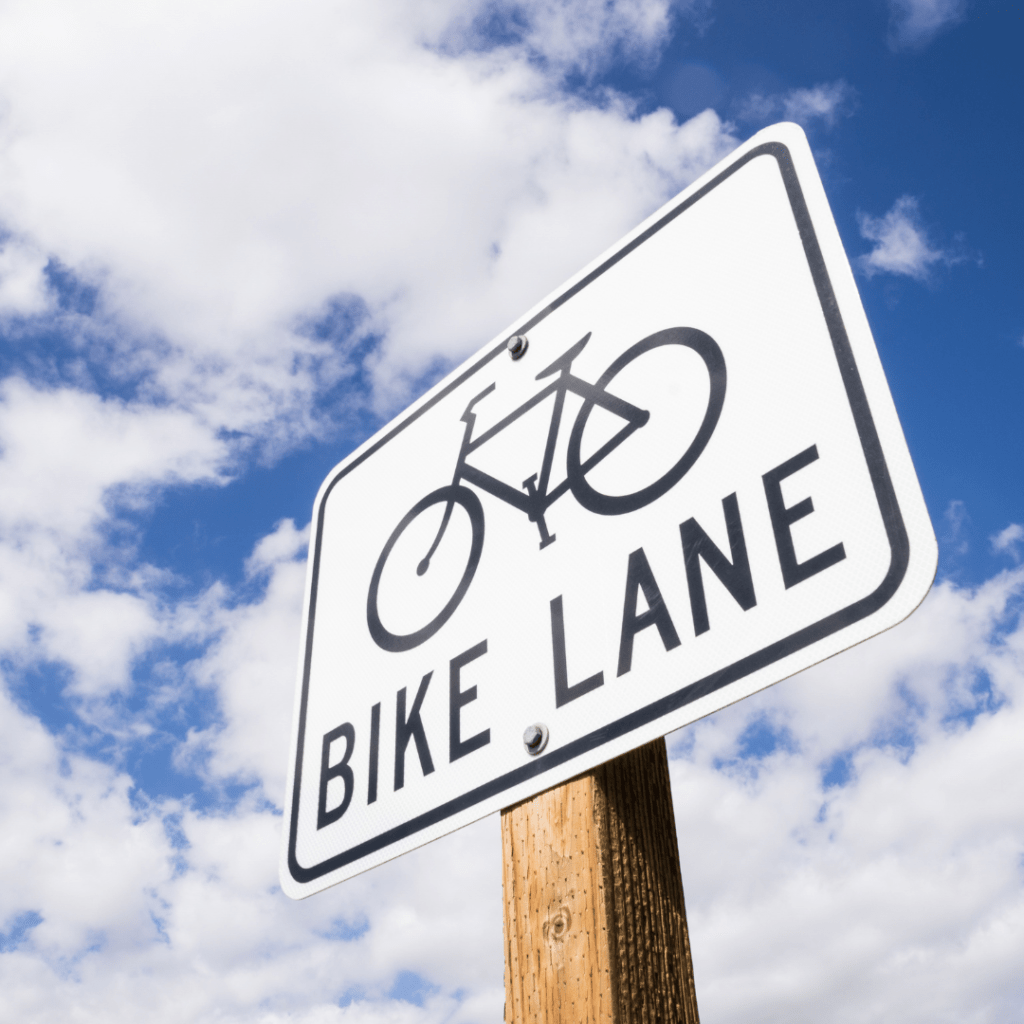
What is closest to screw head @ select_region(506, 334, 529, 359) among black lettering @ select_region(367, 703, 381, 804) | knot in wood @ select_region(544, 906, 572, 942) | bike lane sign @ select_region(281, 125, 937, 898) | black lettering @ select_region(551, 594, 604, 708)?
bike lane sign @ select_region(281, 125, 937, 898)

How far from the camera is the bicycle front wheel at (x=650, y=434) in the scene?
991 mm

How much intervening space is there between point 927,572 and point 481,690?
55cm

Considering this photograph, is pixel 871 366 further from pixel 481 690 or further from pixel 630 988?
pixel 630 988

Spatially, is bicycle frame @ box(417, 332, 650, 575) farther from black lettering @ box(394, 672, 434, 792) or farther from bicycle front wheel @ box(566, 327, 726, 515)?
black lettering @ box(394, 672, 434, 792)

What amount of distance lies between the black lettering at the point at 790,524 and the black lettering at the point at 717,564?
1.5 inches

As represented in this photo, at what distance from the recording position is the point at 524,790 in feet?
3.12

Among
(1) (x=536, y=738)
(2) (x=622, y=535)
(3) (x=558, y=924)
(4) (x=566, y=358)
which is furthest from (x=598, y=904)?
(4) (x=566, y=358)

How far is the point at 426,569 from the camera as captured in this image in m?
1.26

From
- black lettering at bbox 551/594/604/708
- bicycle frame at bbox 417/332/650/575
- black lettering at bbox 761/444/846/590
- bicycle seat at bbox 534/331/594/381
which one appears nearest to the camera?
black lettering at bbox 761/444/846/590

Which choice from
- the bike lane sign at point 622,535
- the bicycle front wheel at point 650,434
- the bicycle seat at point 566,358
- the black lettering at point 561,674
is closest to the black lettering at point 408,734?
the bike lane sign at point 622,535

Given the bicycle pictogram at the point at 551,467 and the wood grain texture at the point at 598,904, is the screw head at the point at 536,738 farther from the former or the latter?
the bicycle pictogram at the point at 551,467

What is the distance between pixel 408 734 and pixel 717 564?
Answer: 0.51m

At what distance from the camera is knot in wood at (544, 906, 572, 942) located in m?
0.90

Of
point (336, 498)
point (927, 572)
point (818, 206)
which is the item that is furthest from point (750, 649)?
point (336, 498)
